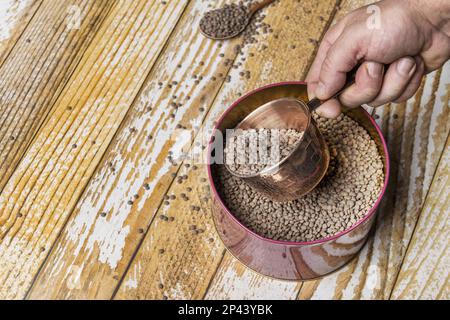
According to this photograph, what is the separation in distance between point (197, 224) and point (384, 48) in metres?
0.60

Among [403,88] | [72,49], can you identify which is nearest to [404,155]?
[403,88]

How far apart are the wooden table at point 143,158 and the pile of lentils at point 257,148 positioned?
0.62 ft

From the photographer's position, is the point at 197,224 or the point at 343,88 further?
the point at 197,224

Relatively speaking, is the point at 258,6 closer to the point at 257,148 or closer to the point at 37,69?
the point at 257,148

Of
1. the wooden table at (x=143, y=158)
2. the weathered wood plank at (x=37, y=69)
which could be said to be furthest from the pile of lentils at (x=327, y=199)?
the weathered wood plank at (x=37, y=69)

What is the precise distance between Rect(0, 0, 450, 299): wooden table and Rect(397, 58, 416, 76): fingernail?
1.02 ft

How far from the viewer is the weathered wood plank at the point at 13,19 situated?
1.53 meters

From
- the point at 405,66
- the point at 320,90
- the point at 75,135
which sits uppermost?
the point at 405,66

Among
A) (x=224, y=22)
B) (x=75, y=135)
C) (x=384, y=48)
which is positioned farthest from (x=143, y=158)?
(x=384, y=48)

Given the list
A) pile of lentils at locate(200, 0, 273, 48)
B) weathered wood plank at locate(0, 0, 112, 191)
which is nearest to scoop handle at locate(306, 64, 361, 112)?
pile of lentils at locate(200, 0, 273, 48)

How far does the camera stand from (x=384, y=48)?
104 centimetres

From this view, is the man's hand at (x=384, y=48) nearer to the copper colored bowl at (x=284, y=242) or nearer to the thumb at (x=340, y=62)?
the thumb at (x=340, y=62)

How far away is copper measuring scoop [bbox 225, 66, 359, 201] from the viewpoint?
1.05m

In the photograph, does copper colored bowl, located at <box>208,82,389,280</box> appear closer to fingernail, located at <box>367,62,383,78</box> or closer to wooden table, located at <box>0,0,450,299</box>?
wooden table, located at <box>0,0,450,299</box>
